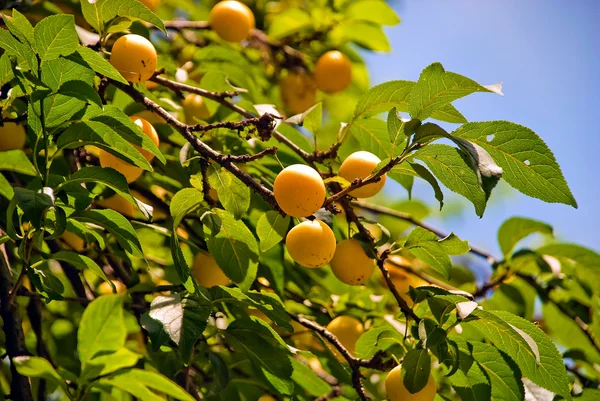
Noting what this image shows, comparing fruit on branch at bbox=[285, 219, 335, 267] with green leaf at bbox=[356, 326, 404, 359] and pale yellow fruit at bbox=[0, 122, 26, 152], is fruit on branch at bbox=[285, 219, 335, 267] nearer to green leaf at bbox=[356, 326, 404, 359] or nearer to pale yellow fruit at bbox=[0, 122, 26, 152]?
green leaf at bbox=[356, 326, 404, 359]

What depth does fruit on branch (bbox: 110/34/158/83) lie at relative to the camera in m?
1.10

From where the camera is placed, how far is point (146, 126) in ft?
3.69

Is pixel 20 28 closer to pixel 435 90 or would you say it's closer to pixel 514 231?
pixel 435 90

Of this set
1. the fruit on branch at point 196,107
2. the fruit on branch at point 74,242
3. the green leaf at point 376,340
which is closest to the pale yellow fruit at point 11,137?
the fruit on branch at point 74,242

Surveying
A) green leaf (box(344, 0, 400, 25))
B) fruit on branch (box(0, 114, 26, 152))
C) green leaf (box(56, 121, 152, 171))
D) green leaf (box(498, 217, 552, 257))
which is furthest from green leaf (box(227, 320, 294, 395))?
green leaf (box(344, 0, 400, 25))

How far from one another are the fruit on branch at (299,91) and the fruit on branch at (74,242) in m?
0.82

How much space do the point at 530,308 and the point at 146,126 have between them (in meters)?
1.13

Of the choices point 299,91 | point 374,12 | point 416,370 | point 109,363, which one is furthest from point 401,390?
point 374,12

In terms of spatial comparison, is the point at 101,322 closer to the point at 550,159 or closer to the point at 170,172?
the point at 170,172

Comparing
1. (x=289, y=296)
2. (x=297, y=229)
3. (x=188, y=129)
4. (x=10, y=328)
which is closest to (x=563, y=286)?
(x=289, y=296)

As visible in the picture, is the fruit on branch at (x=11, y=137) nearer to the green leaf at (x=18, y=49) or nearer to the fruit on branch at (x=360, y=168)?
the green leaf at (x=18, y=49)

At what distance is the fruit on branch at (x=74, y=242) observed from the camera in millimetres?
1469

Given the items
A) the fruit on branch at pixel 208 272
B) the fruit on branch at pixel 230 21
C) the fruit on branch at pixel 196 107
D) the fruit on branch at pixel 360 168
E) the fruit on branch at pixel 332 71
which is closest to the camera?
the fruit on branch at pixel 360 168

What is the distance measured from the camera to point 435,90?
906mm
